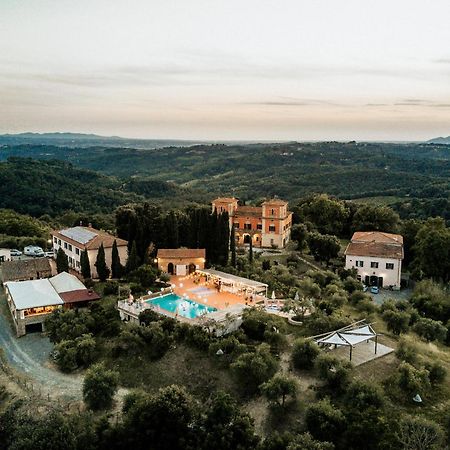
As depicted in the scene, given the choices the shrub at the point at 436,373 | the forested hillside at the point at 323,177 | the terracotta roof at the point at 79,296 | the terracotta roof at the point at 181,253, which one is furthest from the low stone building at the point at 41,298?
the forested hillside at the point at 323,177

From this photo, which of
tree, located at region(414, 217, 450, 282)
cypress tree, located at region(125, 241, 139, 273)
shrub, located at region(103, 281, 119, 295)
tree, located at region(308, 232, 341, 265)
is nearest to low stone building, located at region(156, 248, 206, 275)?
cypress tree, located at region(125, 241, 139, 273)

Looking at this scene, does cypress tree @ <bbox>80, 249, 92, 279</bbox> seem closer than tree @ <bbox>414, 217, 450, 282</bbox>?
Yes

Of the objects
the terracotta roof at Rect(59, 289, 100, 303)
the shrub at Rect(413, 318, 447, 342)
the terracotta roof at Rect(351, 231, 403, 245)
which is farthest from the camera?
the terracotta roof at Rect(351, 231, 403, 245)

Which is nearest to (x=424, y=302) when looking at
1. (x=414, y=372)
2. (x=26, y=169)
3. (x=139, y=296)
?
(x=414, y=372)

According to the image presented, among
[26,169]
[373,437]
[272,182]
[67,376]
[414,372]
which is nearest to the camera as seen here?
[373,437]

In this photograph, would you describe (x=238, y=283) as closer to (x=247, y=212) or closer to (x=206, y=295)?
(x=206, y=295)

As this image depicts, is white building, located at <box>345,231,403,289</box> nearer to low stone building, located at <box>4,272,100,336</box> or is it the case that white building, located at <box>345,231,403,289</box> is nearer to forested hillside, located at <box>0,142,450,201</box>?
low stone building, located at <box>4,272,100,336</box>

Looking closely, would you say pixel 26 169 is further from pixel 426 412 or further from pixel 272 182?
pixel 426 412

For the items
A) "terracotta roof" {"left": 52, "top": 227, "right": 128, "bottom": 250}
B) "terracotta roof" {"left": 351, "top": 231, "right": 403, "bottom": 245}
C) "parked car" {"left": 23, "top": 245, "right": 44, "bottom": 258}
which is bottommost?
"parked car" {"left": 23, "top": 245, "right": 44, "bottom": 258}

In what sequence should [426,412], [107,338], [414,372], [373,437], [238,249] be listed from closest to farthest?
[373,437]
[426,412]
[414,372]
[107,338]
[238,249]
